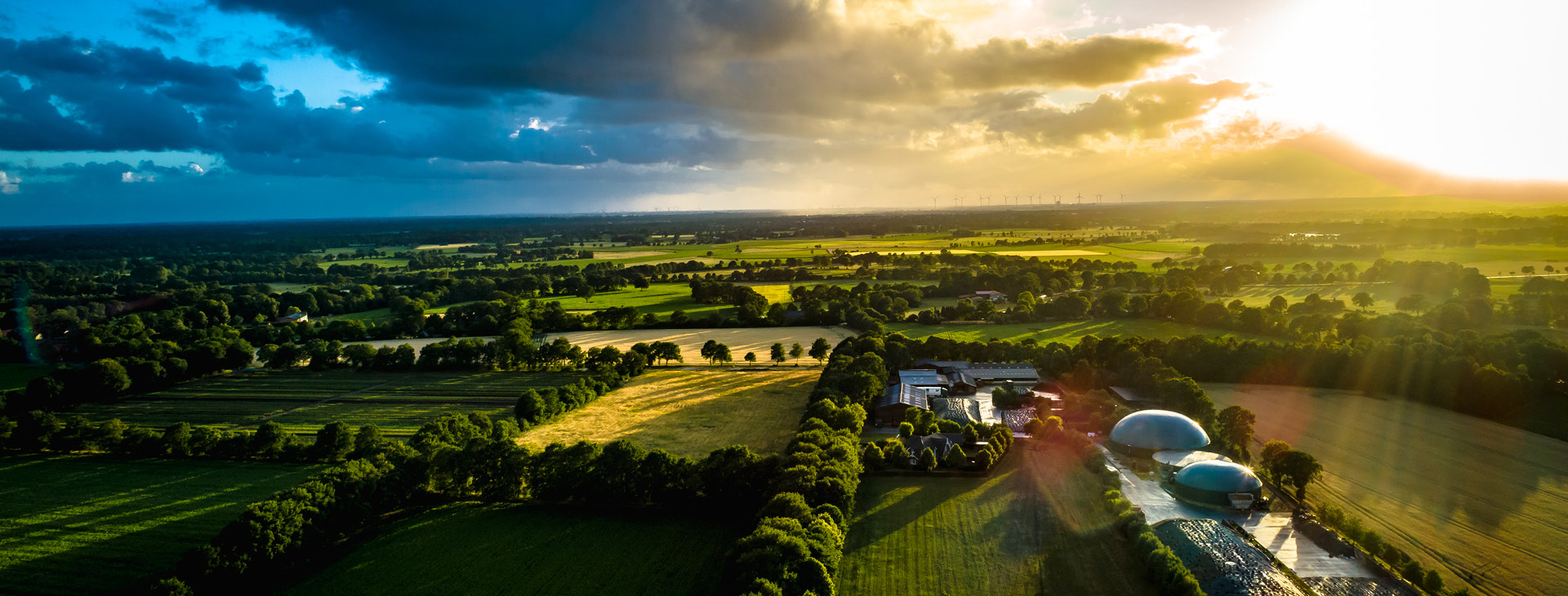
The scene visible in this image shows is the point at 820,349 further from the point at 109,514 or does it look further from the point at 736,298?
the point at 109,514

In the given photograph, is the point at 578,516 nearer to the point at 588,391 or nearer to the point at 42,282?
the point at 588,391

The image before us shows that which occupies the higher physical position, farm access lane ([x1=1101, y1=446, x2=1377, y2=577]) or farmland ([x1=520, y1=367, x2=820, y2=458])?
farmland ([x1=520, y1=367, x2=820, y2=458])

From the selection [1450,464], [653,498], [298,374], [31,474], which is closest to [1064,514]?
[653,498]

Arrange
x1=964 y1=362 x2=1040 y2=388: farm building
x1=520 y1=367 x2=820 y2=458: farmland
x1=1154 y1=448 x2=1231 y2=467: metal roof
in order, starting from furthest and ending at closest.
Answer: x1=964 y1=362 x2=1040 y2=388: farm building
x1=520 y1=367 x2=820 y2=458: farmland
x1=1154 y1=448 x2=1231 y2=467: metal roof

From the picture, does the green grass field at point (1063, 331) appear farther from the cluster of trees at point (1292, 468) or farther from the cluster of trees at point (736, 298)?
the cluster of trees at point (1292, 468)

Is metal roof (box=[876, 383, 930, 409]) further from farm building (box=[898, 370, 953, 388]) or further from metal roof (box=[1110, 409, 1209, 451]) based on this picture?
metal roof (box=[1110, 409, 1209, 451])

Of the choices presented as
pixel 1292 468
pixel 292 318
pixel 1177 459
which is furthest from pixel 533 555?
pixel 292 318

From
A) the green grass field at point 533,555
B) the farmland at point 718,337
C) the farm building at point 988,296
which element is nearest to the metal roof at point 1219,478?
the green grass field at point 533,555

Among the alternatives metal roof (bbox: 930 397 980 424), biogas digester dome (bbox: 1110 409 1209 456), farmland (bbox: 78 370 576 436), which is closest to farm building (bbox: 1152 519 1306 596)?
biogas digester dome (bbox: 1110 409 1209 456)
